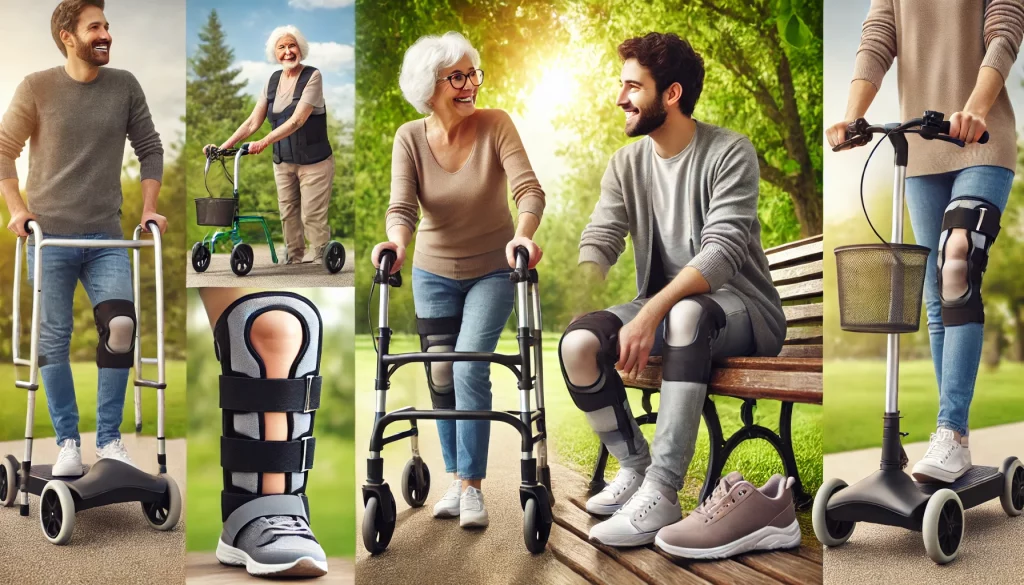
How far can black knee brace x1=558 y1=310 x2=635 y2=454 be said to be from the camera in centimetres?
244

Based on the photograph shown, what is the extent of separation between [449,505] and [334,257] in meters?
0.72

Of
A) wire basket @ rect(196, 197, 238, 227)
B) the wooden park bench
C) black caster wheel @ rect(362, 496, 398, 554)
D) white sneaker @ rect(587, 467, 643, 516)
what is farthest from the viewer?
wire basket @ rect(196, 197, 238, 227)

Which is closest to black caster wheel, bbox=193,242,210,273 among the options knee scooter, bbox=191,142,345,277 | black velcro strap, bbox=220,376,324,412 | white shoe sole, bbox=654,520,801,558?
knee scooter, bbox=191,142,345,277

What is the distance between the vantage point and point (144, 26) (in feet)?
9.16

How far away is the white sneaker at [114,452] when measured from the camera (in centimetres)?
276

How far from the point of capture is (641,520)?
7.61 ft

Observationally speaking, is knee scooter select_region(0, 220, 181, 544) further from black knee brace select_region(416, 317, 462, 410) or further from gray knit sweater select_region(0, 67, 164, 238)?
black knee brace select_region(416, 317, 462, 410)

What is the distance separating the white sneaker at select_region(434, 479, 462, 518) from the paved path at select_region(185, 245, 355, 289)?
62 centimetres

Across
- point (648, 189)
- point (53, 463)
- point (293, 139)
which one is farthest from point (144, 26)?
point (648, 189)

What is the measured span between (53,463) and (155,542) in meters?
0.46

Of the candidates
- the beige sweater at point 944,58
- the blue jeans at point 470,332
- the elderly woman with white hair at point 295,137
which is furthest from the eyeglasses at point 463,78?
the beige sweater at point 944,58

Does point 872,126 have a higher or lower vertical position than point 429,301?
higher

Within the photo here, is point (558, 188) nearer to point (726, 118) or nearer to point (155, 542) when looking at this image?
point (726, 118)

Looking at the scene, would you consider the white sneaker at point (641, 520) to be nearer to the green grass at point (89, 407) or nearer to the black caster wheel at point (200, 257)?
the black caster wheel at point (200, 257)
